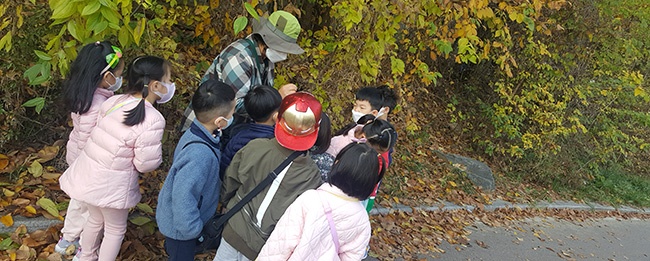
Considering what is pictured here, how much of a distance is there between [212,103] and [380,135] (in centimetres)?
120

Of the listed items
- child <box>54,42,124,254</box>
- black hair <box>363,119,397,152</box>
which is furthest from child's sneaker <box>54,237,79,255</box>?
black hair <box>363,119,397,152</box>

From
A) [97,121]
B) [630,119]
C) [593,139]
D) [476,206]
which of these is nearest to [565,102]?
[593,139]

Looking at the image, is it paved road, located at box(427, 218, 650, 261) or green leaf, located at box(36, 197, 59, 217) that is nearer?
green leaf, located at box(36, 197, 59, 217)

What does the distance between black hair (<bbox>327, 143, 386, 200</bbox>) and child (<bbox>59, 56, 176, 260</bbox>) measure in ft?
3.86

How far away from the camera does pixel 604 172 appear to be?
1086cm

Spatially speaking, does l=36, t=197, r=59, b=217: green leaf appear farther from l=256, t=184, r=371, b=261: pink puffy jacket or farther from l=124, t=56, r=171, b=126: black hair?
l=256, t=184, r=371, b=261: pink puffy jacket

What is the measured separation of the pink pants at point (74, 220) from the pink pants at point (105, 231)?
139 mm

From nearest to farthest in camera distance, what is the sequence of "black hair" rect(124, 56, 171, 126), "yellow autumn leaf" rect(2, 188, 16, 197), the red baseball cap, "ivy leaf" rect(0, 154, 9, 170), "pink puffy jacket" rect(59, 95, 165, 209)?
the red baseball cap → "pink puffy jacket" rect(59, 95, 165, 209) → "black hair" rect(124, 56, 171, 126) → "yellow autumn leaf" rect(2, 188, 16, 197) → "ivy leaf" rect(0, 154, 9, 170)

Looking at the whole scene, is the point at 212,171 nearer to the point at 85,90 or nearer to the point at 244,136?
the point at 244,136

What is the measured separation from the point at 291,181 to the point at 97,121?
4.42 feet

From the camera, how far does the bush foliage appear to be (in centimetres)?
331

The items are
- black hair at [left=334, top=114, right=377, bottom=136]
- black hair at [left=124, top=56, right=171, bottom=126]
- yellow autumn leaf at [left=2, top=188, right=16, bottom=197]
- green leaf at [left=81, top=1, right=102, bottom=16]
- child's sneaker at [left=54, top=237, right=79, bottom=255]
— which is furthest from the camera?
black hair at [left=334, top=114, right=377, bottom=136]

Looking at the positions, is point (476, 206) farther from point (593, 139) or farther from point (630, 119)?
point (630, 119)

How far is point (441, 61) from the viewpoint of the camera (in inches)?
443
